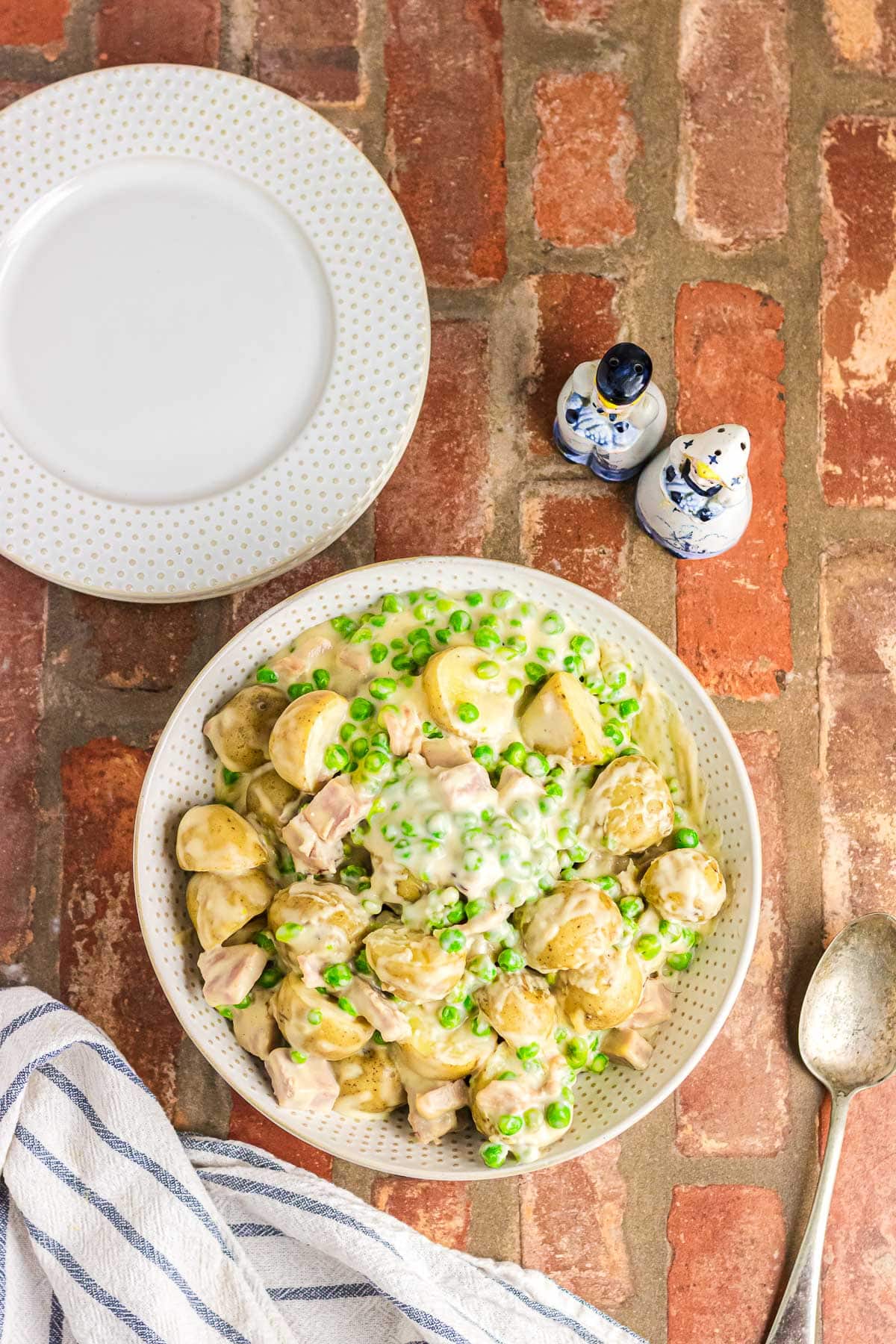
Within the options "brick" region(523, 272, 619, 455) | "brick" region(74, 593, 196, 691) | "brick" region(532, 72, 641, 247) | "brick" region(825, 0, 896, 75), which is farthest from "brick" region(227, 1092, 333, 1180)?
"brick" region(825, 0, 896, 75)

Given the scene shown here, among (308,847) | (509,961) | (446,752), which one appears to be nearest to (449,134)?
(446,752)

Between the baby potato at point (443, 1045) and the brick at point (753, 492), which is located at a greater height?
the brick at point (753, 492)

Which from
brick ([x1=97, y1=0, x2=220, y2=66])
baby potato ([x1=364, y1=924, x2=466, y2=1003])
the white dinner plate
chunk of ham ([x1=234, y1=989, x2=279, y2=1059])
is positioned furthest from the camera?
brick ([x1=97, y1=0, x2=220, y2=66])

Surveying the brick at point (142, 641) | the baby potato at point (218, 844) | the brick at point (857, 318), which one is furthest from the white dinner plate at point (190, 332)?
the brick at point (857, 318)

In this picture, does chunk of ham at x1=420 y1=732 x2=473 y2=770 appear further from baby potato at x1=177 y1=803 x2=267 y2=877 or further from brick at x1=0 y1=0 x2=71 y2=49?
brick at x1=0 y1=0 x2=71 y2=49

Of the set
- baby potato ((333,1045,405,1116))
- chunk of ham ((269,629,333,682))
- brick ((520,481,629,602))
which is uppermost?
brick ((520,481,629,602))

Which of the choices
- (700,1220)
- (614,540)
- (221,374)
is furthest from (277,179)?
(700,1220)

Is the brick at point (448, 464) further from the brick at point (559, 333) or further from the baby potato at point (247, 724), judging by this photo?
the baby potato at point (247, 724)
